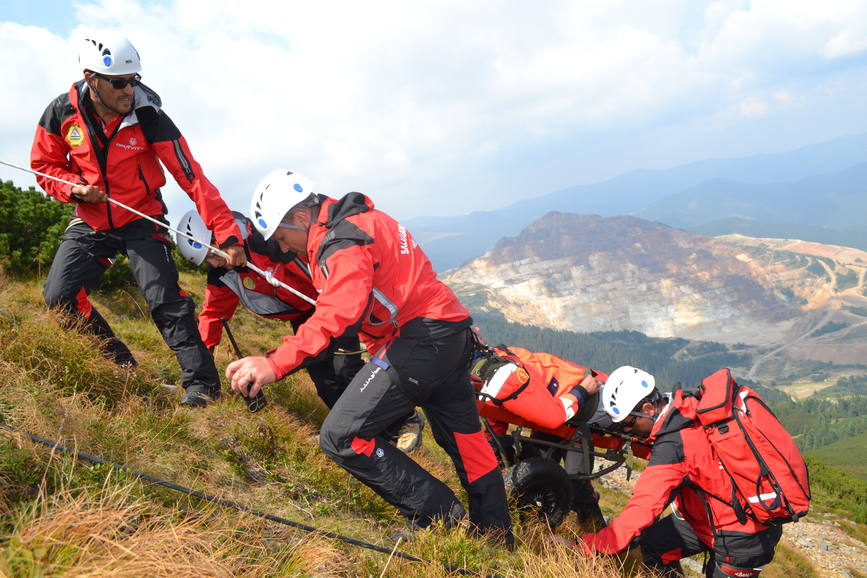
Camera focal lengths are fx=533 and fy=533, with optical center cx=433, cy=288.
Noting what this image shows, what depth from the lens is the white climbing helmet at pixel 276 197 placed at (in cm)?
452

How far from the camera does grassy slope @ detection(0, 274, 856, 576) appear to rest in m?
2.73

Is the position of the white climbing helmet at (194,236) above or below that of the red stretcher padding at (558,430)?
above

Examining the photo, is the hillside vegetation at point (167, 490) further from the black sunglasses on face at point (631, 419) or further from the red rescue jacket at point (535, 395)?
the black sunglasses on face at point (631, 419)

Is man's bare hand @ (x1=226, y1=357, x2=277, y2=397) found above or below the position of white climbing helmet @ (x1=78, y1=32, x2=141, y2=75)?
below

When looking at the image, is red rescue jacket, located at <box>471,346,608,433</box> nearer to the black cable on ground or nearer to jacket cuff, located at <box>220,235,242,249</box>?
the black cable on ground

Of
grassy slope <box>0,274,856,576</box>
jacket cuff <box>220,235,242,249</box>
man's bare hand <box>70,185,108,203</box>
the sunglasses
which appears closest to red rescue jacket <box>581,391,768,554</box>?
grassy slope <box>0,274,856,576</box>

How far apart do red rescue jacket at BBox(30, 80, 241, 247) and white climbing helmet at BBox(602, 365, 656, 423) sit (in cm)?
488

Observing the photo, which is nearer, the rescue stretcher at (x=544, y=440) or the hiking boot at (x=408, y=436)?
the rescue stretcher at (x=544, y=440)

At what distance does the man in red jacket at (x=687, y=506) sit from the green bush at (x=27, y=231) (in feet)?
34.7

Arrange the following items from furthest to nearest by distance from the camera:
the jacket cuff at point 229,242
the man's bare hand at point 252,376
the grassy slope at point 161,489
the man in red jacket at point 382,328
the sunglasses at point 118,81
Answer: the jacket cuff at point 229,242 → the sunglasses at point 118,81 → the man in red jacket at point 382,328 → the man's bare hand at point 252,376 → the grassy slope at point 161,489

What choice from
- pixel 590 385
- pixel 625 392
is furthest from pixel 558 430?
pixel 625 392

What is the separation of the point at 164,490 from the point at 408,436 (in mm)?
3559

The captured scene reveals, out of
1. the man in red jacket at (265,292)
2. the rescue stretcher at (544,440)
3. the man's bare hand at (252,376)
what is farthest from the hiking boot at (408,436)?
the man's bare hand at (252,376)

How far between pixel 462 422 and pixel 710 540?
11.5ft
